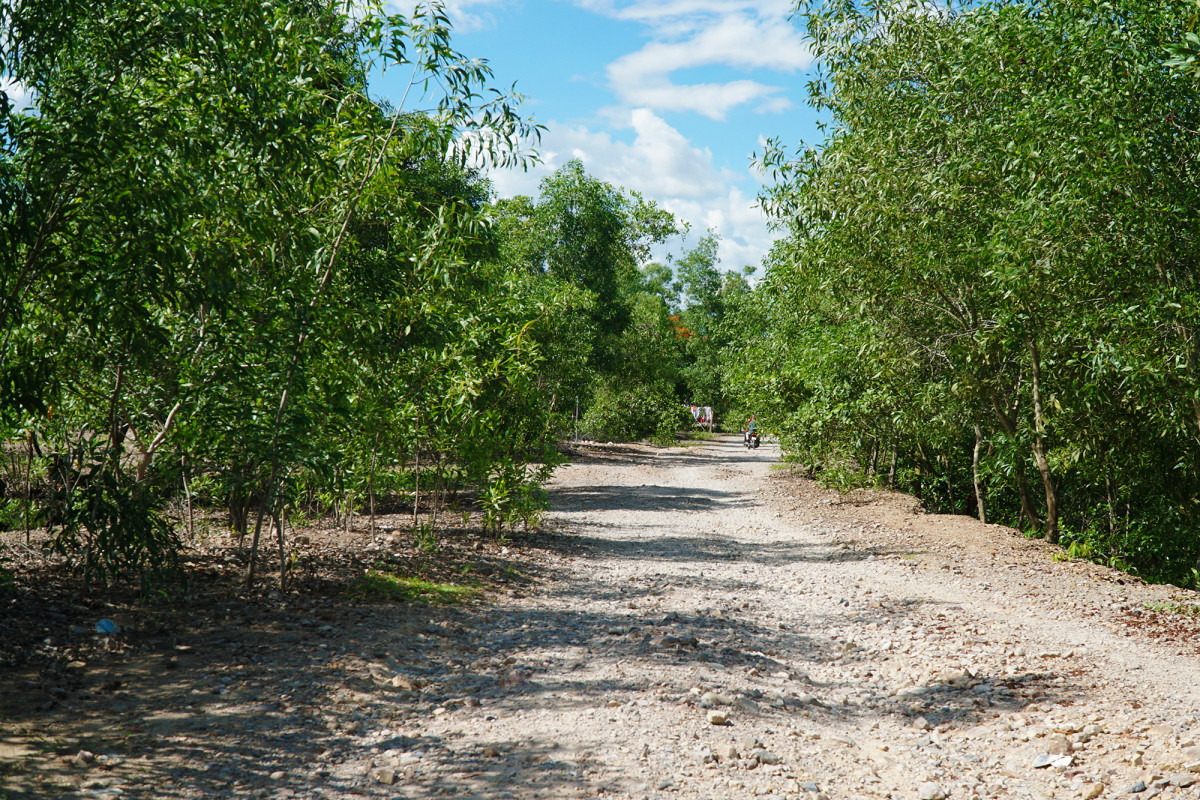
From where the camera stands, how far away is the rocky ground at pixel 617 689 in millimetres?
4621

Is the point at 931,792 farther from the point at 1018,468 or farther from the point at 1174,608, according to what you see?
the point at 1018,468

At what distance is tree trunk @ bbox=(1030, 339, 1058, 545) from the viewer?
11.0 meters

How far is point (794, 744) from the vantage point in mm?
5324

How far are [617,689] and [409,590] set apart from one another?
3.40 meters

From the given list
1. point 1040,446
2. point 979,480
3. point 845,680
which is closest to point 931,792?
point 845,680

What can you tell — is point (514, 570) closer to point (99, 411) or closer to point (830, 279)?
point (99, 411)

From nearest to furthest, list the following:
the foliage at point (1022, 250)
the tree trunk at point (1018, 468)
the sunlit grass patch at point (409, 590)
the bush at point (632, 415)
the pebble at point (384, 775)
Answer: the pebble at point (384, 775) → the foliage at point (1022, 250) → the sunlit grass patch at point (409, 590) → the tree trunk at point (1018, 468) → the bush at point (632, 415)

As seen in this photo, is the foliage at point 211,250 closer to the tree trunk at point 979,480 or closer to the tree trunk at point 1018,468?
the tree trunk at point 1018,468

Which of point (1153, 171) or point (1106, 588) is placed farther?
point (1106, 588)

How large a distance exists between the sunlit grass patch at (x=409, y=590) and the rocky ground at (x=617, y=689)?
7.8 inches

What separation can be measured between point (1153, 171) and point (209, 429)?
9093 millimetres

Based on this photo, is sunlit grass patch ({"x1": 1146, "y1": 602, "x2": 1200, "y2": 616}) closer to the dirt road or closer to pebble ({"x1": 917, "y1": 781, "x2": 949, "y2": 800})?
the dirt road

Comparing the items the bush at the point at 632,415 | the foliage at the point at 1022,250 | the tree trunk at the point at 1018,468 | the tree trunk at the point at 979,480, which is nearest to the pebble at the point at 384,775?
the foliage at the point at 1022,250

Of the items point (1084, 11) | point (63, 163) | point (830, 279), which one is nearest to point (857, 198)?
point (830, 279)
